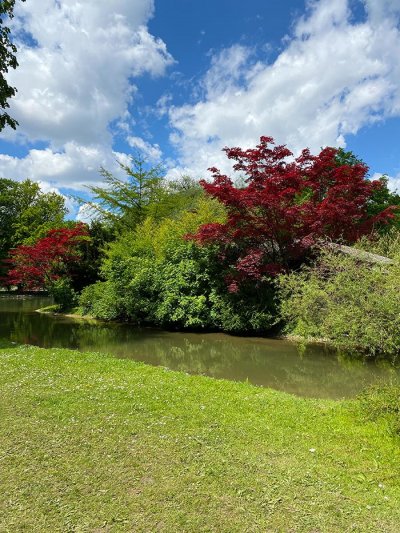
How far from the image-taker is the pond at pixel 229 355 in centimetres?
999

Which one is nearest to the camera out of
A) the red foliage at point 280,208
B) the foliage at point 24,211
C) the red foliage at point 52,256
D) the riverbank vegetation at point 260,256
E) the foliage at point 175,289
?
the riverbank vegetation at point 260,256

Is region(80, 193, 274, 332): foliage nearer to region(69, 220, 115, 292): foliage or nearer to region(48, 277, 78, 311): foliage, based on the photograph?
region(48, 277, 78, 311): foliage

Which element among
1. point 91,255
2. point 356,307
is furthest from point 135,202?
point 356,307

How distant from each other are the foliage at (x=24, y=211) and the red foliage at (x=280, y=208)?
28374mm

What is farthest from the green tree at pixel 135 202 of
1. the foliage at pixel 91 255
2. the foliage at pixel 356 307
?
the foliage at pixel 356 307

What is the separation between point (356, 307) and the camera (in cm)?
866

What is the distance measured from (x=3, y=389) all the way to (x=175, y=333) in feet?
37.5

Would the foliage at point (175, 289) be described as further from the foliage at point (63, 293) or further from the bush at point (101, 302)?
the foliage at point (63, 293)

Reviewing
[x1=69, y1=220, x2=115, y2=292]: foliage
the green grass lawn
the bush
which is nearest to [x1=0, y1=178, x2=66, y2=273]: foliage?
[x1=69, y1=220, x2=115, y2=292]: foliage

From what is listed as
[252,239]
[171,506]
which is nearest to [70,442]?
[171,506]

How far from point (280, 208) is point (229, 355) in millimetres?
5856

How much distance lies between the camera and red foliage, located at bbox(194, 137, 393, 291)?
15.3m

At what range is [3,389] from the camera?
22.1 ft

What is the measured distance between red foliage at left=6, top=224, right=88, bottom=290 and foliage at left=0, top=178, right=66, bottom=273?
549 inches
